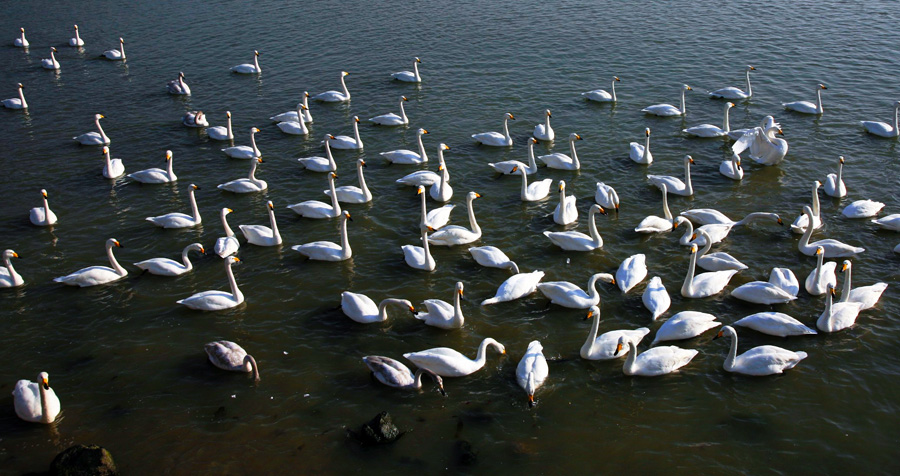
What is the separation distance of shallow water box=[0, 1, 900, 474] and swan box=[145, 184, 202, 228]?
508mm

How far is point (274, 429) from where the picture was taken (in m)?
12.6

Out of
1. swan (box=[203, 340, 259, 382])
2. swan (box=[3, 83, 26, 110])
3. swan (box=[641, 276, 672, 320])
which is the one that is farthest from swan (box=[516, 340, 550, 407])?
swan (box=[3, 83, 26, 110])

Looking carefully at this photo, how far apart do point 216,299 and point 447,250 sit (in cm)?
592

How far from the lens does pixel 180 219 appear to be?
19.6m

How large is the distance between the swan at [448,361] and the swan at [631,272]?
4.00 meters

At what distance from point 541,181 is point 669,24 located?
19.0m

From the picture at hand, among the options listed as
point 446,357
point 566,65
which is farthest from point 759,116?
point 446,357

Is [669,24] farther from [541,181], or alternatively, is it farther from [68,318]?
[68,318]

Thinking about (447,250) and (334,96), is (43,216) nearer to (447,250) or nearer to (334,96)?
(447,250)

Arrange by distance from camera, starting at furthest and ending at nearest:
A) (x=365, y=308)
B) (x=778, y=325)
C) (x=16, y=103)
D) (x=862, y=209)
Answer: (x=16, y=103)
(x=862, y=209)
(x=365, y=308)
(x=778, y=325)

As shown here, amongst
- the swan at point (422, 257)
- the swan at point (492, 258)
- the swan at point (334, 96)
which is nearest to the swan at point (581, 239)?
the swan at point (492, 258)

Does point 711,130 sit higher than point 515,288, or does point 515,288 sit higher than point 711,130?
point 711,130

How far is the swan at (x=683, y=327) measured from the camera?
1445cm

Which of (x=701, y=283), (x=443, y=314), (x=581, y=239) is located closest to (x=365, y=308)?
(x=443, y=314)
